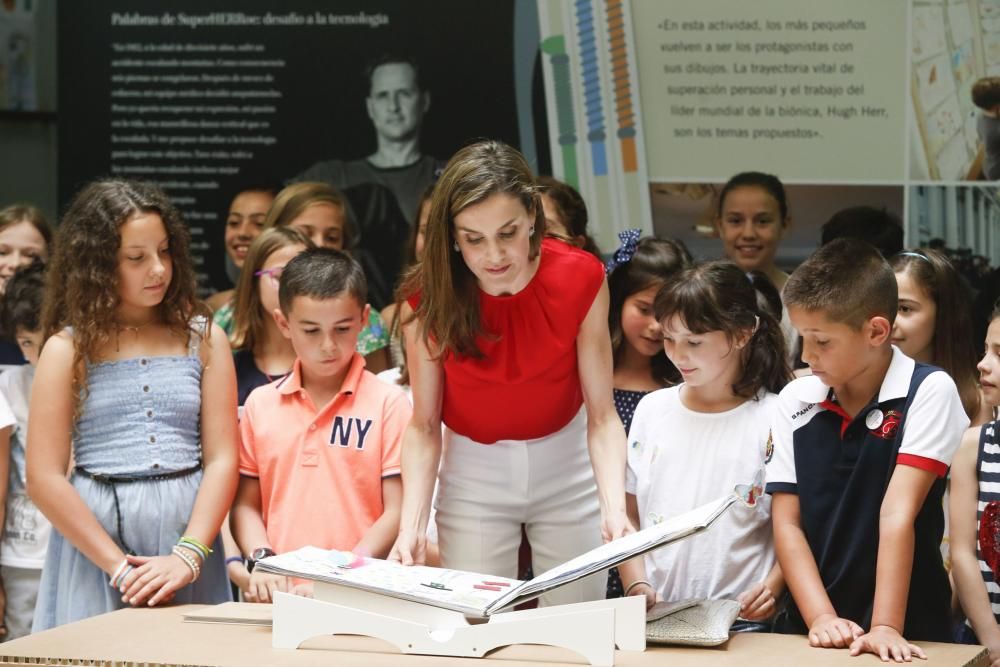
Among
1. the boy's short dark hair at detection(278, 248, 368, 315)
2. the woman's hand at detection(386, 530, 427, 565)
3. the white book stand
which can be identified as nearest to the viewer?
the white book stand

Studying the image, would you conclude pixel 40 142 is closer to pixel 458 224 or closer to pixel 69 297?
pixel 69 297

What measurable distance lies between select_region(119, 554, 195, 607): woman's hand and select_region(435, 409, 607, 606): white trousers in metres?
0.60

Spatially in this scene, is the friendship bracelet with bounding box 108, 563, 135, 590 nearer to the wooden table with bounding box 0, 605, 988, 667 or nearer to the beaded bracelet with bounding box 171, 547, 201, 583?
the beaded bracelet with bounding box 171, 547, 201, 583

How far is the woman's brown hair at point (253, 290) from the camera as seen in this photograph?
367 centimetres

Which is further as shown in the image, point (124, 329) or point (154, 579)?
point (124, 329)

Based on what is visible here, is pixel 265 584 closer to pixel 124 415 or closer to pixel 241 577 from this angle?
pixel 241 577

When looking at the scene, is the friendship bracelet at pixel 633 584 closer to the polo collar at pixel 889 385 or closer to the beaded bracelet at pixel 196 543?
the polo collar at pixel 889 385

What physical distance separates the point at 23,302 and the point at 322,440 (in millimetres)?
1201

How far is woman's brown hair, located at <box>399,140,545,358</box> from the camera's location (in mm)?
2551

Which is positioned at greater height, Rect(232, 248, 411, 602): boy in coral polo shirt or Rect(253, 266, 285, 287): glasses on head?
Rect(253, 266, 285, 287): glasses on head

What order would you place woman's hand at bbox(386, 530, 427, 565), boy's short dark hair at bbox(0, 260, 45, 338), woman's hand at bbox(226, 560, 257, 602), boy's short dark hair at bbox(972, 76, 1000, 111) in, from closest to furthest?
woman's hand at bbox(386, 530, 427, 565), woman's hand at bbox(226, 560, 257, 602), boy's short dark hair at bbox(0, 260, 45, 338), boy's short dark hair at bbox(972, 76, 1000, 111)

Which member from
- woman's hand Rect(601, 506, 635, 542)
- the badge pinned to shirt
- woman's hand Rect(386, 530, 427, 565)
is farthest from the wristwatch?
the badge pinned to shirt

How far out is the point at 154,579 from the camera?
8.59ft

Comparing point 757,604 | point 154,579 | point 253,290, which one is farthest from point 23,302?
point 757,604
